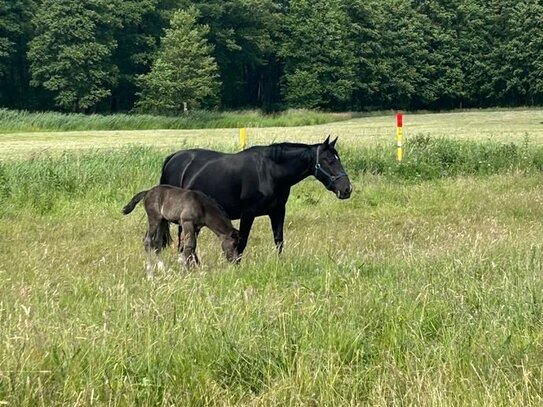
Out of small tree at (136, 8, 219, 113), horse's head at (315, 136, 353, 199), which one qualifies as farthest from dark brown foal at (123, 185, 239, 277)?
small tree at (136, 8, 219, 113)

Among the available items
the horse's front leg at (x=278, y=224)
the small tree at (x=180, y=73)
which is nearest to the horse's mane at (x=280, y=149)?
the horse's front leg at (x=278, y=224)

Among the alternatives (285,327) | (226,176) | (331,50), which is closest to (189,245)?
(226,176)

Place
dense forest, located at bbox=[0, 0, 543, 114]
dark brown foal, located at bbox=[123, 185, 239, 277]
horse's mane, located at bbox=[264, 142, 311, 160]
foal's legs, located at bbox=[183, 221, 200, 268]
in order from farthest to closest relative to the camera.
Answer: dense forest, located at bbox=[0, 0, 543, 114] < horse's mane, located at bbox=[264, 142, 311, 160] < dark brown foal, located at bbox=[123, 185, 239, 277] < foal's legs, located at bbox=[183, 221, 200, 268]

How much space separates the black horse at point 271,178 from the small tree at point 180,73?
5406 cm

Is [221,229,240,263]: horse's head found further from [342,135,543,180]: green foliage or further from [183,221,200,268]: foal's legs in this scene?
[342,135,543,180]: green foliage

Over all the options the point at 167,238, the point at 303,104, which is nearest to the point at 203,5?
→ the point at 303,104

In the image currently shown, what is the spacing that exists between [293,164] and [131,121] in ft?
136

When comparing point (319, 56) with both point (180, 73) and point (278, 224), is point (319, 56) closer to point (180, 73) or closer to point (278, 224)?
point (180, 73)

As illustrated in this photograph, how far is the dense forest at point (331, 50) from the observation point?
227 ft

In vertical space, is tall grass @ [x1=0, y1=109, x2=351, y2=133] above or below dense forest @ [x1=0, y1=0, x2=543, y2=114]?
below

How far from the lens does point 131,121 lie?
47969 millimetres

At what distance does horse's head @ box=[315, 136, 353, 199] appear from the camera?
8.14 m

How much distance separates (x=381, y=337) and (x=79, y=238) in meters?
6.72

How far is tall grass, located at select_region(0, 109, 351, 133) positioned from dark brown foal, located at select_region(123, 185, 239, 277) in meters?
36.0
